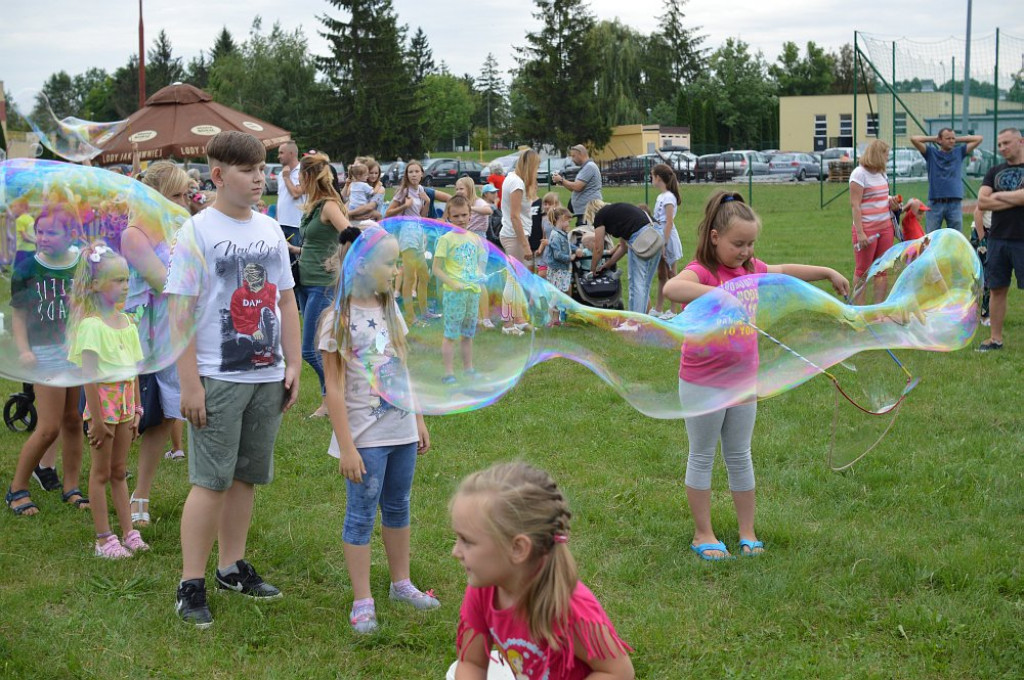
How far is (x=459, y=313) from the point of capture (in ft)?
12.7

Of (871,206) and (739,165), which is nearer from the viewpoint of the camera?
(871,206)

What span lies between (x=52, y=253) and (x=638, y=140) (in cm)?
5572

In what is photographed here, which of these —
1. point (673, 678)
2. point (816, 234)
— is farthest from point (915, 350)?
point (816, 234)

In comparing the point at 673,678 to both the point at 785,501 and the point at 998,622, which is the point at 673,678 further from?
the point at 785,501

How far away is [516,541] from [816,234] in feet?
58.5

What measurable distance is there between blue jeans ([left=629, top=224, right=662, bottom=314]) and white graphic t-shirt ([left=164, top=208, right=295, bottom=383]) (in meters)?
6.38

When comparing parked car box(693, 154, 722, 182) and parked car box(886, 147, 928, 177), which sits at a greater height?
parked car box(693, 154, 722, 182)

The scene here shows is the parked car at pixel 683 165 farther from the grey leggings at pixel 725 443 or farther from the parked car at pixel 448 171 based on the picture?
the grey leggings at pixel 725 443

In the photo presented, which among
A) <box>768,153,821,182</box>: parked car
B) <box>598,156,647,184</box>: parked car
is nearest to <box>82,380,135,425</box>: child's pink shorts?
<box>598,156,647,184</box>: parked car

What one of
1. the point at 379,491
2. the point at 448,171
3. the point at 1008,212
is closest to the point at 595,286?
the point at 1008,212

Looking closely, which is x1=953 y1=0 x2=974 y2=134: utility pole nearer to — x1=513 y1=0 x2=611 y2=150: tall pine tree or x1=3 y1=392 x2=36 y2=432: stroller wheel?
x1=3 y1=392 x2=36 y2=432: stroller wheel

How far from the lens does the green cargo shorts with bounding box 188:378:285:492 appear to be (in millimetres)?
3840

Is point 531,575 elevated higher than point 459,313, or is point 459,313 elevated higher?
point 459,313

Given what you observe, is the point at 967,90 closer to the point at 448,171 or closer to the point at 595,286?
the point at 595,286
